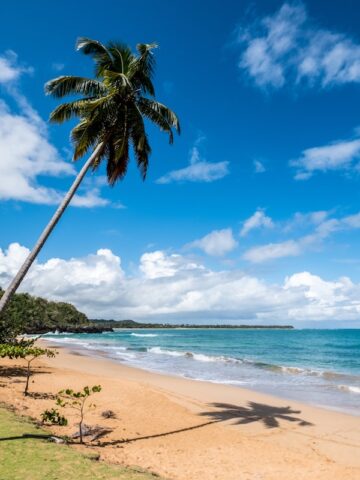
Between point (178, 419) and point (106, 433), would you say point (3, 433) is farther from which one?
point (178, 419)

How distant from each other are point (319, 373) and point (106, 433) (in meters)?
23.6

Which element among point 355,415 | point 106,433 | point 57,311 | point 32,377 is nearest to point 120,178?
point 106,433

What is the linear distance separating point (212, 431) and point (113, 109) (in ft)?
33.6

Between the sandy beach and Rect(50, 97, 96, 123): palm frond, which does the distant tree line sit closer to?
the sandy beach

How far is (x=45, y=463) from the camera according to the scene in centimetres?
674

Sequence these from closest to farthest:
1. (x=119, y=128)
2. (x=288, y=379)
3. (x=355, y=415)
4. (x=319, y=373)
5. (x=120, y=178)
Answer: (x=119, y=128)
(x=120, y=178)
(x=355, y=415)
(x=288, y=379)
(x=319, y=373)

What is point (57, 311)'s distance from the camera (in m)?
140

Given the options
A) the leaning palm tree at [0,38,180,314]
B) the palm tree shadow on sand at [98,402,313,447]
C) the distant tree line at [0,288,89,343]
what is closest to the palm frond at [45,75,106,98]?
the leaning palm tree at [0,38,180,314]

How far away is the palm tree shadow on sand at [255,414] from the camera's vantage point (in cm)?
1365

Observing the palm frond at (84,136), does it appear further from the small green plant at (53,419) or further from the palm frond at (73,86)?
the small green plant at (53,419)

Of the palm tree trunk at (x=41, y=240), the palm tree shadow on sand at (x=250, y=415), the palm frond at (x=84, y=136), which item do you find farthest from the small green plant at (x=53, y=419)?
the palm frond at (x=84, y=136)

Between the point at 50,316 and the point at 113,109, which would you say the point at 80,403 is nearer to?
the point at 113,109

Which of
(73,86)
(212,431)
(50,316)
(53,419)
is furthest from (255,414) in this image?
(50,316)

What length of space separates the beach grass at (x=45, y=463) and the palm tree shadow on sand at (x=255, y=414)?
7245 mm
